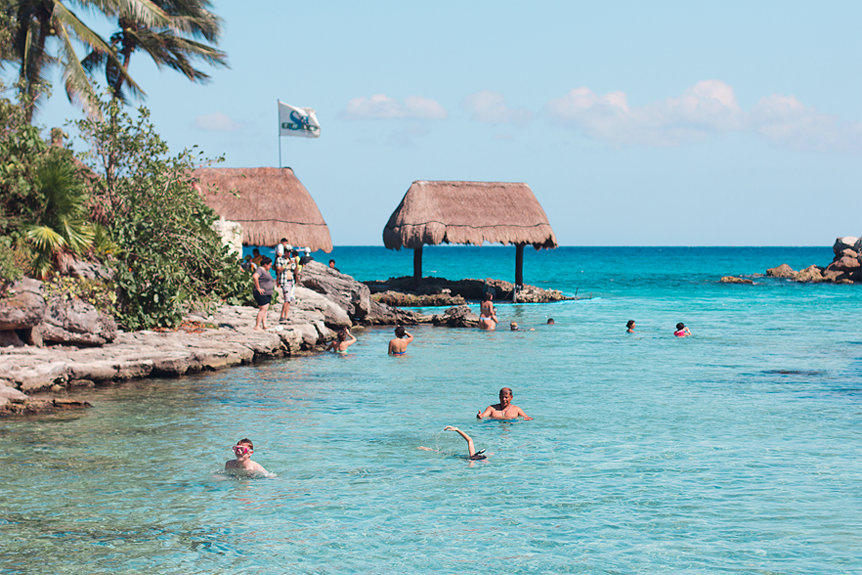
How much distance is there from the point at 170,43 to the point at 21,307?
49.1ft

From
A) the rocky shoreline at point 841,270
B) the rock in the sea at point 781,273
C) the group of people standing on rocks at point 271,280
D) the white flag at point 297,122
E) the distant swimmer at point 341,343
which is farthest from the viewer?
the rock in the sea at point 781,273

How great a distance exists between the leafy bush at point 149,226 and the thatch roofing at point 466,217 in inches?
603

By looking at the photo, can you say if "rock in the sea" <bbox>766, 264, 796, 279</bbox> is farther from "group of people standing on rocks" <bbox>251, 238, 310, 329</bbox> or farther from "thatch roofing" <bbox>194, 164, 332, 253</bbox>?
"group of people standing on rocks" <bbox>251, 238, 310, 329</bbox>

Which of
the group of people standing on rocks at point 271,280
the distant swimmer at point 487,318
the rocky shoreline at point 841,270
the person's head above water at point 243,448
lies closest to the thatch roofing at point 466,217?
the distant swimmer at point 487,318

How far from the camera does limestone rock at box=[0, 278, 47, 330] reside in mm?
14477

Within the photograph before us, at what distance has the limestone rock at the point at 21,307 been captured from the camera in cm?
1448

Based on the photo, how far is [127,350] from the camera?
15977mm

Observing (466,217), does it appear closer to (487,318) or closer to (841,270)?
(487,318)

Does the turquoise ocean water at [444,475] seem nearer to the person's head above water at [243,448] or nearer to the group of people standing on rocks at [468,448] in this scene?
the group of people standing on rocks at [468,448]

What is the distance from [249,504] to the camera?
8.67 m

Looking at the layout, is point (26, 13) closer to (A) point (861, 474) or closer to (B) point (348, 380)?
(B) point (348, 380)

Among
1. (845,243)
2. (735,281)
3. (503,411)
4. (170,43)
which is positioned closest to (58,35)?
(170,43)

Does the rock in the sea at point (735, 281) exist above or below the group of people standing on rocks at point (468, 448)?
above

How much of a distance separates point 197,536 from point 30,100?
543 inches
